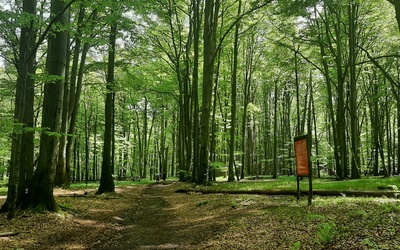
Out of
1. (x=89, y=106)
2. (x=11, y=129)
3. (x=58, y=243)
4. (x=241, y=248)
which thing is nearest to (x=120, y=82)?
(x=11, y=129)

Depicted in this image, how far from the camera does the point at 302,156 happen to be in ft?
27.2

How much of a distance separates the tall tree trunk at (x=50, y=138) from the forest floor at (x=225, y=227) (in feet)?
2.07

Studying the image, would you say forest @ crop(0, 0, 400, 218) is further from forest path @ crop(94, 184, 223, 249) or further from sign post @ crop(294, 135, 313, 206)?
sign post @ crop(294, 135, 313, 206)

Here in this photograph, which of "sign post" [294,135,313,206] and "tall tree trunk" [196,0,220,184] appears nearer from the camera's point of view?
"sign post" [294,135,313,206]

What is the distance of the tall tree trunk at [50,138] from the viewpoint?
893cm

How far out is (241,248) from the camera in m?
5.48

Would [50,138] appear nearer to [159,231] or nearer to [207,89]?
[159,231]

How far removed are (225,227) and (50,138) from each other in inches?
227

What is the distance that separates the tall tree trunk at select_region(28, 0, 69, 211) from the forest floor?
0.63 metres

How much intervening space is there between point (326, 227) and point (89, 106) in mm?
38524

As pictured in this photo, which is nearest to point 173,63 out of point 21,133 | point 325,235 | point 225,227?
point 21,133

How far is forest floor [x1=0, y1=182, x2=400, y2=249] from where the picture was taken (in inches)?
195

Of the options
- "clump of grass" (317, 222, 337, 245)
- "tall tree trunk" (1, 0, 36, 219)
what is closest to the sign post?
"clump of grass" (317, 222, 337, 245)

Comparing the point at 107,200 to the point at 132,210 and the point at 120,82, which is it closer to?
the point at 132,210
